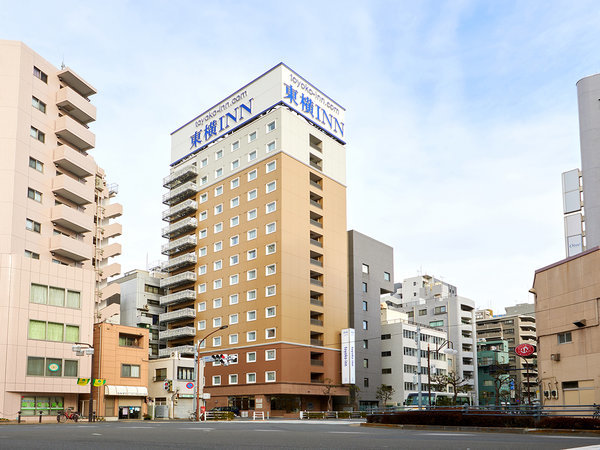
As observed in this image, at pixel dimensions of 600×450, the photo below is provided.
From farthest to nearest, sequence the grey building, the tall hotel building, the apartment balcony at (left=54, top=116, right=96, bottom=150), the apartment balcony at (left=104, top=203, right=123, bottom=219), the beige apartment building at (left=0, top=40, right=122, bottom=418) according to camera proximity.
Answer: the grey building → the apartment balcony at (left=104, top=203, right=123, bottom=219) → the tall hotel building → the apartment balcony at (left=54, top=116, right=96, bottom=150) → the beige apartment building at (left=0, top=40, right=122, bottom=418)

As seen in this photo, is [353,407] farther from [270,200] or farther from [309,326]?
[270,200]

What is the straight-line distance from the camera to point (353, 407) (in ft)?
316

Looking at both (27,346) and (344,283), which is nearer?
(27,346)

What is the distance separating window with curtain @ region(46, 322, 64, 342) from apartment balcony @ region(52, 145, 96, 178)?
18.1 meters

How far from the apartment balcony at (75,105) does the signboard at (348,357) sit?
46.4 metres

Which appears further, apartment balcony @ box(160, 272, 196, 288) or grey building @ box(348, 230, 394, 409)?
apartment balcony @ box(160, 272, 196, 288)

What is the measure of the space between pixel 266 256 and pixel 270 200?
8365 mm

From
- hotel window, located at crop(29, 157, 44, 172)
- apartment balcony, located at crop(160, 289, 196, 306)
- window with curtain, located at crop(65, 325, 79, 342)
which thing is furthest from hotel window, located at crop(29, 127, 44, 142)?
apartment balcony, located at crop(160, 289, 196, 306)

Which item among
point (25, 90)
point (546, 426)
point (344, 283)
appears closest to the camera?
point (546, 426)

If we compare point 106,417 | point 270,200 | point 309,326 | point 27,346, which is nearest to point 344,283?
point 309,326

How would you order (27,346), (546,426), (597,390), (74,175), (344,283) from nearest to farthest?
1. (546,426)
2. (597,390)
3. (27,346)
4. (74,175)
5. (344,283)

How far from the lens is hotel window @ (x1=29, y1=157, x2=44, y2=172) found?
6877cm

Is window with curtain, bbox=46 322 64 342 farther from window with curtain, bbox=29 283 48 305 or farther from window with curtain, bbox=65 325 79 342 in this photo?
window with curtain, bbox=29 283 48 305

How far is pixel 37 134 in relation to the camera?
7025 centimetres
